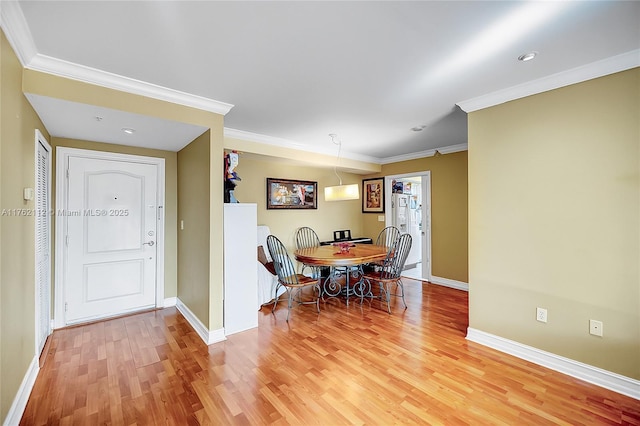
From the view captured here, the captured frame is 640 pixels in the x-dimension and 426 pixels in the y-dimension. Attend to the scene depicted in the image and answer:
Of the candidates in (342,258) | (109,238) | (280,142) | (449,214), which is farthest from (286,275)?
(449,214)

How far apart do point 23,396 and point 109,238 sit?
1.90m

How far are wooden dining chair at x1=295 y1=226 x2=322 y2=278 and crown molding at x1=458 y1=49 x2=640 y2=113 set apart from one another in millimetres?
3315

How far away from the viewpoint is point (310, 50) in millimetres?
1912

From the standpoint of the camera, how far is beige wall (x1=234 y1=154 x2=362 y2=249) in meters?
4.54

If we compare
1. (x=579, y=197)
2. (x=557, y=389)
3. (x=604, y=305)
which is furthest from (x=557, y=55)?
(x=557, y=389)

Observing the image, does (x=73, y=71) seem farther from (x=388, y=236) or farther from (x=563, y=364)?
(x=388, y=236)

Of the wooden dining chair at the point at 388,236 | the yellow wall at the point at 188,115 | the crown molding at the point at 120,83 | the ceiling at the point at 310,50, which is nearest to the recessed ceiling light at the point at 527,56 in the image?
the ceiling at the point at 310,50

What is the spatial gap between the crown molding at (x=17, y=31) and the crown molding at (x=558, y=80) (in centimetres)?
333

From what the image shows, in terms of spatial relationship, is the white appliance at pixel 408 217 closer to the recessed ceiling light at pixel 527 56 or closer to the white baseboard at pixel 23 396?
the recessed ceiling light at pixel 527 56

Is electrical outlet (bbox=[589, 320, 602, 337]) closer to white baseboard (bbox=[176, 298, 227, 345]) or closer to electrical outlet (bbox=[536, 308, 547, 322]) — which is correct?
electrical outlet (bbox=[536, 308, 547, 322])

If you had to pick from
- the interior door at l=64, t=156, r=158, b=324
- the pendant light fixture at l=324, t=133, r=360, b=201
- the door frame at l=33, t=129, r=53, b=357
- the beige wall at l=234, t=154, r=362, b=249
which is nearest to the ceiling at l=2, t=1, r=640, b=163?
the door frame at l=33, t=129, r=53, b=357

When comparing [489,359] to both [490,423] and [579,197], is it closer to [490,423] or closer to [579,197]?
[490,423]

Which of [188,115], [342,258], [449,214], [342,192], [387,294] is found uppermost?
[188,115]

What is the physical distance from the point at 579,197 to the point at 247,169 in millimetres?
4042
